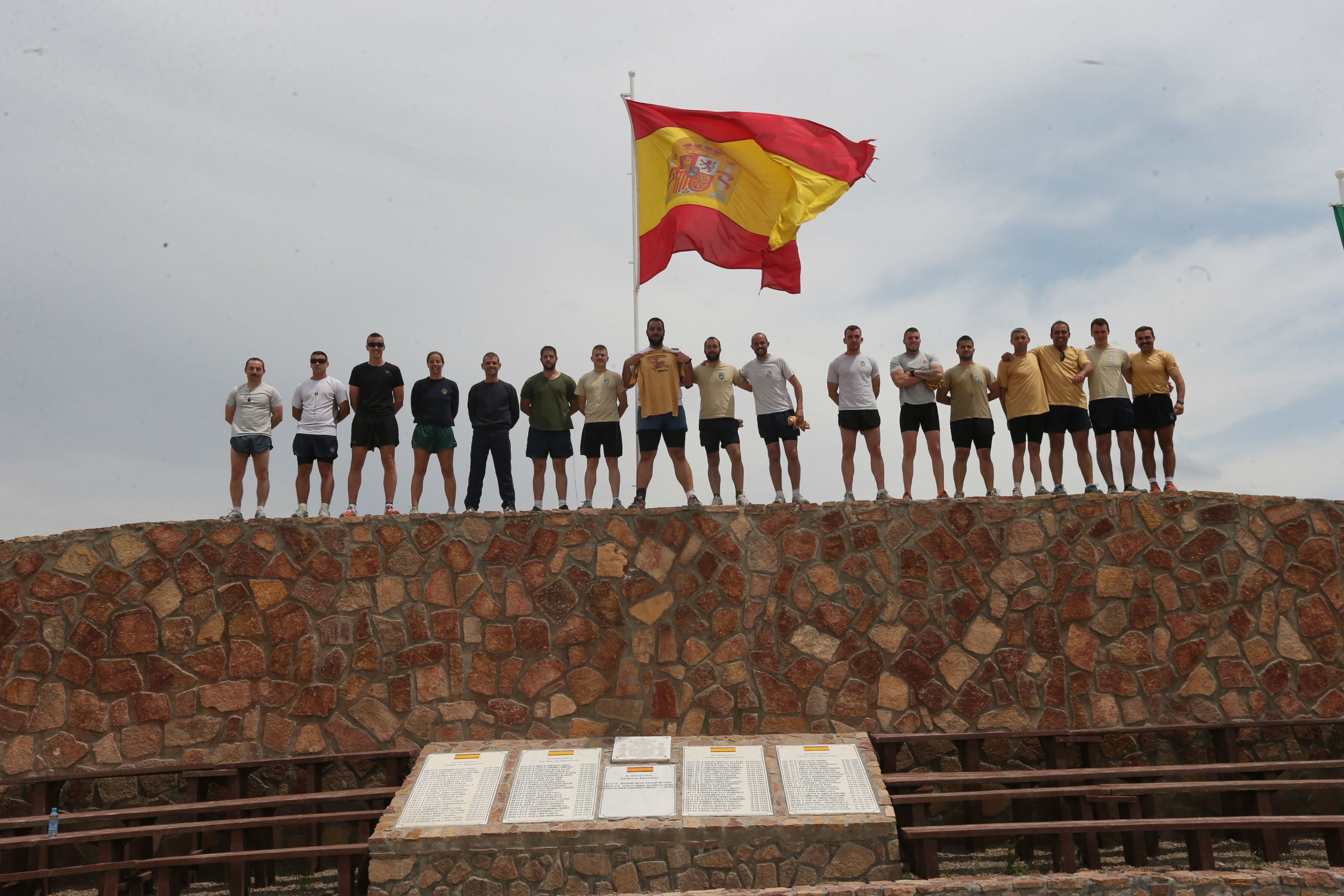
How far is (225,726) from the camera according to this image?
8.23 m

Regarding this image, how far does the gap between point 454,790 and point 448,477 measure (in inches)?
118

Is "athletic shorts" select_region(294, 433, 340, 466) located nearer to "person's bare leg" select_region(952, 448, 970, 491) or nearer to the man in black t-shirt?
the man in black t-shirt

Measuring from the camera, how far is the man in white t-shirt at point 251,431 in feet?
29.0

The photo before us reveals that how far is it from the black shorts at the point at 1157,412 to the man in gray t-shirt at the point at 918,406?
6.42 feet

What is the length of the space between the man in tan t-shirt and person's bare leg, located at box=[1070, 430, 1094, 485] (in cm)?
417

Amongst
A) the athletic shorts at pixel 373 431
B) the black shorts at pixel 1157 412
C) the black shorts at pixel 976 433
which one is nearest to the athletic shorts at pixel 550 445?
the athletic shorts at pixel 373 431

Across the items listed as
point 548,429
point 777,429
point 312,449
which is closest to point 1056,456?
point 777,429

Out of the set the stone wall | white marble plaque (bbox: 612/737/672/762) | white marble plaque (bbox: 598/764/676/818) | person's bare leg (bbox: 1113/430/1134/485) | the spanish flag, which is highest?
the spanish flag

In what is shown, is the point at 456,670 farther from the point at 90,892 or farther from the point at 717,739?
the point at 90,892

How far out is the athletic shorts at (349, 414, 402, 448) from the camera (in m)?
9.01

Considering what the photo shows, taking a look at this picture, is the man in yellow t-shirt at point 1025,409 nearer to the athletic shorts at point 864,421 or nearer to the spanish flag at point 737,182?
the athletic shorts at point 864,421

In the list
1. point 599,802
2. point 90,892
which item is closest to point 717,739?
point 599,802

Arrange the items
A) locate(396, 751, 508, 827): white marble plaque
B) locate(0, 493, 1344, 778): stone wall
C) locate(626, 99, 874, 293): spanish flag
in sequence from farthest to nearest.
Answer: locate(626, 99, 874, 293): spanish flag, locate(0, 493, 1344, 778): stone wall, locate(396, 751, 508, 827): white marble plaque

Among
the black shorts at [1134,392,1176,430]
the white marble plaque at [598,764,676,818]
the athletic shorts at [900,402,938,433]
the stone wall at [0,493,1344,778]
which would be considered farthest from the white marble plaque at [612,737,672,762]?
the black shorts at [1134,392,1176,430]
